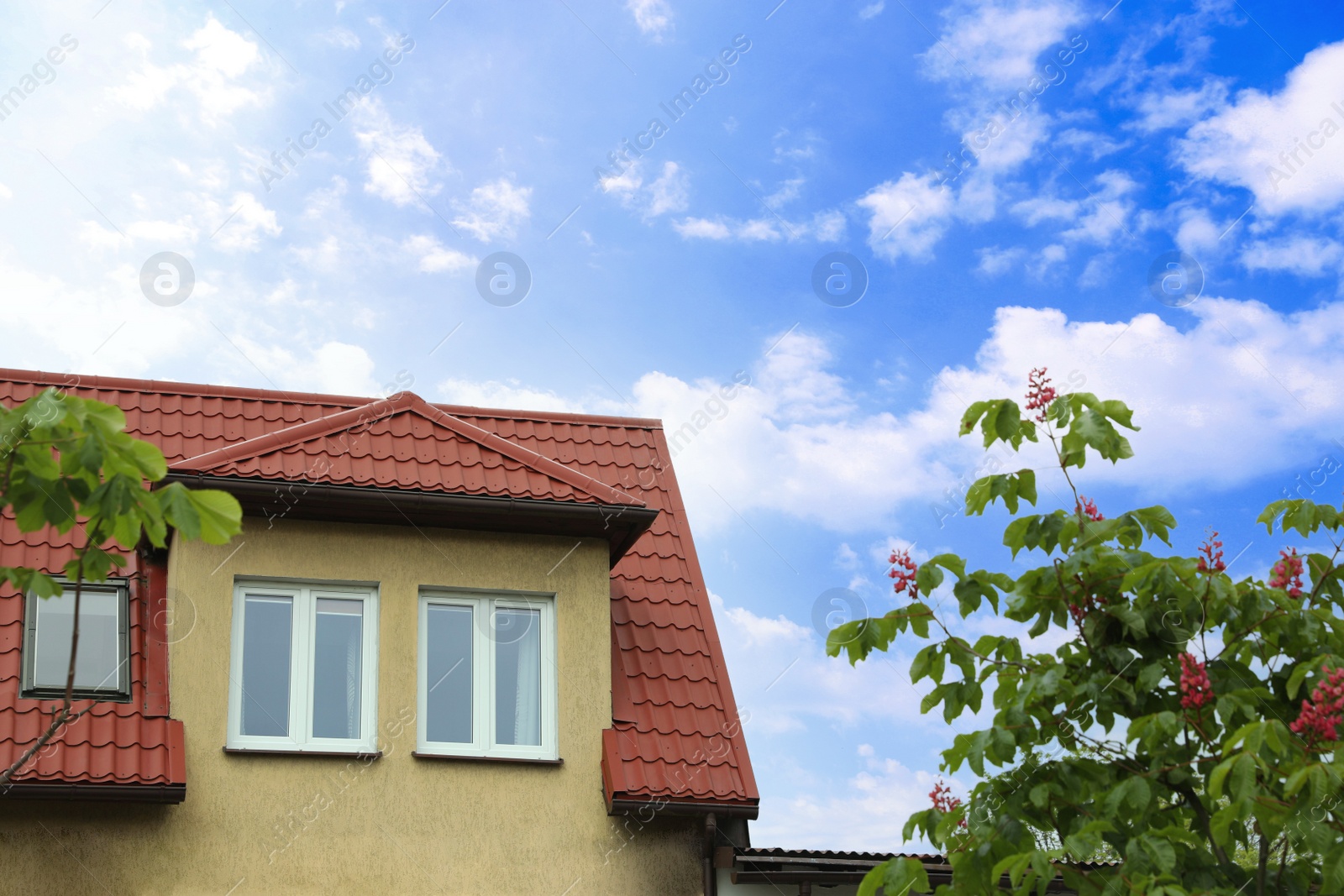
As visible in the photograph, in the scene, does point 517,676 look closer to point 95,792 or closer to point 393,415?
point 393,415

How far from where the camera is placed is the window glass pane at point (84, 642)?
10.6 metres

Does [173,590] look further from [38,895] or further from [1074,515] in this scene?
[1074,515]

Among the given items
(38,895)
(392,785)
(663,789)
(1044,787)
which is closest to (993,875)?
(1044,787)

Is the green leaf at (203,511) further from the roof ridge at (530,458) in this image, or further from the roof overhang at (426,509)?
the roof ridge at (530,458)

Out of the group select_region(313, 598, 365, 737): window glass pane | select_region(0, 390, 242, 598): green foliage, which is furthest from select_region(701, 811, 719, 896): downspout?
select_region(0, 390, 242, 598): green foliage

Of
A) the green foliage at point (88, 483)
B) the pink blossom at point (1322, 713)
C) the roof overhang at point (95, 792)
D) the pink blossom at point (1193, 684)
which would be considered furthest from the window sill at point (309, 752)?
the pink blossom at point (1322, 713)

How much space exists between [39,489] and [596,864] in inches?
233

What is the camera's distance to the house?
995cm

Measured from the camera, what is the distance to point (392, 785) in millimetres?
10445

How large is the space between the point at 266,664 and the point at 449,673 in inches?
55.6

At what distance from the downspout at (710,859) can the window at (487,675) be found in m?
1.35

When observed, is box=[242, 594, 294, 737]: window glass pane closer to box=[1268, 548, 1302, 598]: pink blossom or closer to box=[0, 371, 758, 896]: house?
box=[0, 371, 758, 896]: house

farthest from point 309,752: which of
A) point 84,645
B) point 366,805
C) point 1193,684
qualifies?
point 1193,684

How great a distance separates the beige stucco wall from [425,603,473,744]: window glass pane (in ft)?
0.76
